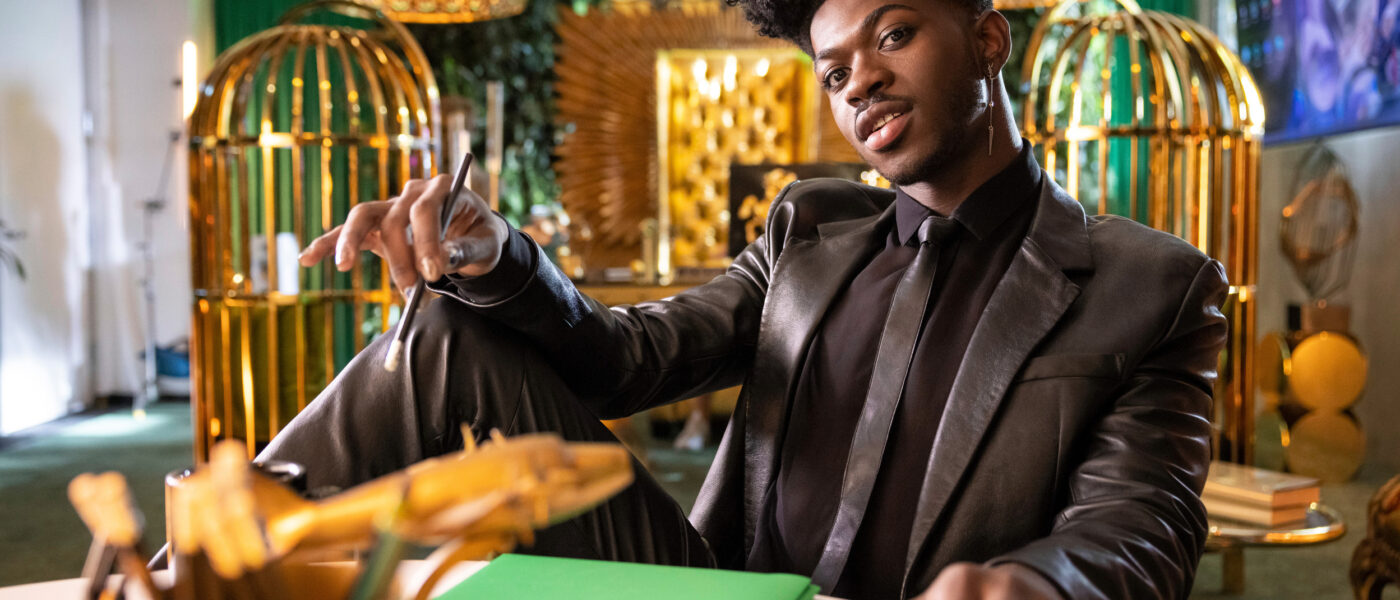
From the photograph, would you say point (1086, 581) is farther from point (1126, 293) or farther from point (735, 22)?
point (735, 22)

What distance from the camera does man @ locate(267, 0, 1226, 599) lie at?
1.05 meters

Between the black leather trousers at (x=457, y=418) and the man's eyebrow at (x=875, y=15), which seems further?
the man's eyebrow at (x=875, y=15)

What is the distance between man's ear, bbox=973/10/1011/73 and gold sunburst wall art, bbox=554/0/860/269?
5.81m

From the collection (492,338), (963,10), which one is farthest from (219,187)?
(963,10)

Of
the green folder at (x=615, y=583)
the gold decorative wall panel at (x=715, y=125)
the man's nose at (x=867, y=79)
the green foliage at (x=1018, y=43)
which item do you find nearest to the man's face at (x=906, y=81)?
the man's nose at (x=867, y=79)

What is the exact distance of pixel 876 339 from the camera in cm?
125

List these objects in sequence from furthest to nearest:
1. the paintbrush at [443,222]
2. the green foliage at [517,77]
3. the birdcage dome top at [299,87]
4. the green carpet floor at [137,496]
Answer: the green foliage at [517,77] < the birdcage dome top at [299,87] < the green carpet floor at [137,496] < the paintbrush at [443,222]

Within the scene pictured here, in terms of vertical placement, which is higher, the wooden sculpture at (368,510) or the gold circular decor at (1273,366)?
the wooden sculpture at (368,510)

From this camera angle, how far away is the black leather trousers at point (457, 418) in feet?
3.47

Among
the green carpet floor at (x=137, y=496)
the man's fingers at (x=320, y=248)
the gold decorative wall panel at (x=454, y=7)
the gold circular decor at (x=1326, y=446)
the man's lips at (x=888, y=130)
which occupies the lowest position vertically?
the green carpet floor at (x=137, y=496)

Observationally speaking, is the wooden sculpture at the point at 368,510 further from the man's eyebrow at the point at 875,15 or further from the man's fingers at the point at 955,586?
the man's eyebrow at the point at 875,15

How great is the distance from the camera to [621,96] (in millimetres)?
7074

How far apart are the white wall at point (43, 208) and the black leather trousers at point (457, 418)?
5.17 m

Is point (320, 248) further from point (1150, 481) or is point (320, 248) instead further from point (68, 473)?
point (68, 473)
